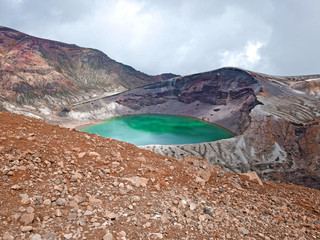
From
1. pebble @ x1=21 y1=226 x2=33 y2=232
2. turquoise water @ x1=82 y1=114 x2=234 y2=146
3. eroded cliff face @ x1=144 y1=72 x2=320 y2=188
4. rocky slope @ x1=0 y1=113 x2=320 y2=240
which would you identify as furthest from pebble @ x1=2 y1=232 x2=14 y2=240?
turquoise water @ x1=82 y1=114 x2=234 y2=146

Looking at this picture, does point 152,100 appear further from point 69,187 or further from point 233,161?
point 69,187

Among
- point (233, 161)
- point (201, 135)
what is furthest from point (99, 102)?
point (233, 161)

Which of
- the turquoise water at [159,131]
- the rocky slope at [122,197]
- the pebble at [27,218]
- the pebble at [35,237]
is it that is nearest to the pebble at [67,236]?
the rocky slope at [122,197]

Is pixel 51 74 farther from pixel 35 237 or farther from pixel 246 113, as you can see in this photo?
pixel 35 237

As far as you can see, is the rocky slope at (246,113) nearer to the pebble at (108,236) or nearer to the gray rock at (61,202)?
the gray rock at (61,202)

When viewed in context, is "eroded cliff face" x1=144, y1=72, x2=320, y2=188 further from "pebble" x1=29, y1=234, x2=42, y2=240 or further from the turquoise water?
"pebble" x1=29, y1=234, x2=42, y2=240

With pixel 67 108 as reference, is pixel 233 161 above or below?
below

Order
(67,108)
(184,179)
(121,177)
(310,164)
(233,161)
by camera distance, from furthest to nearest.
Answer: (67,108), (233,161), (310,164), (184,179), (121,177)
